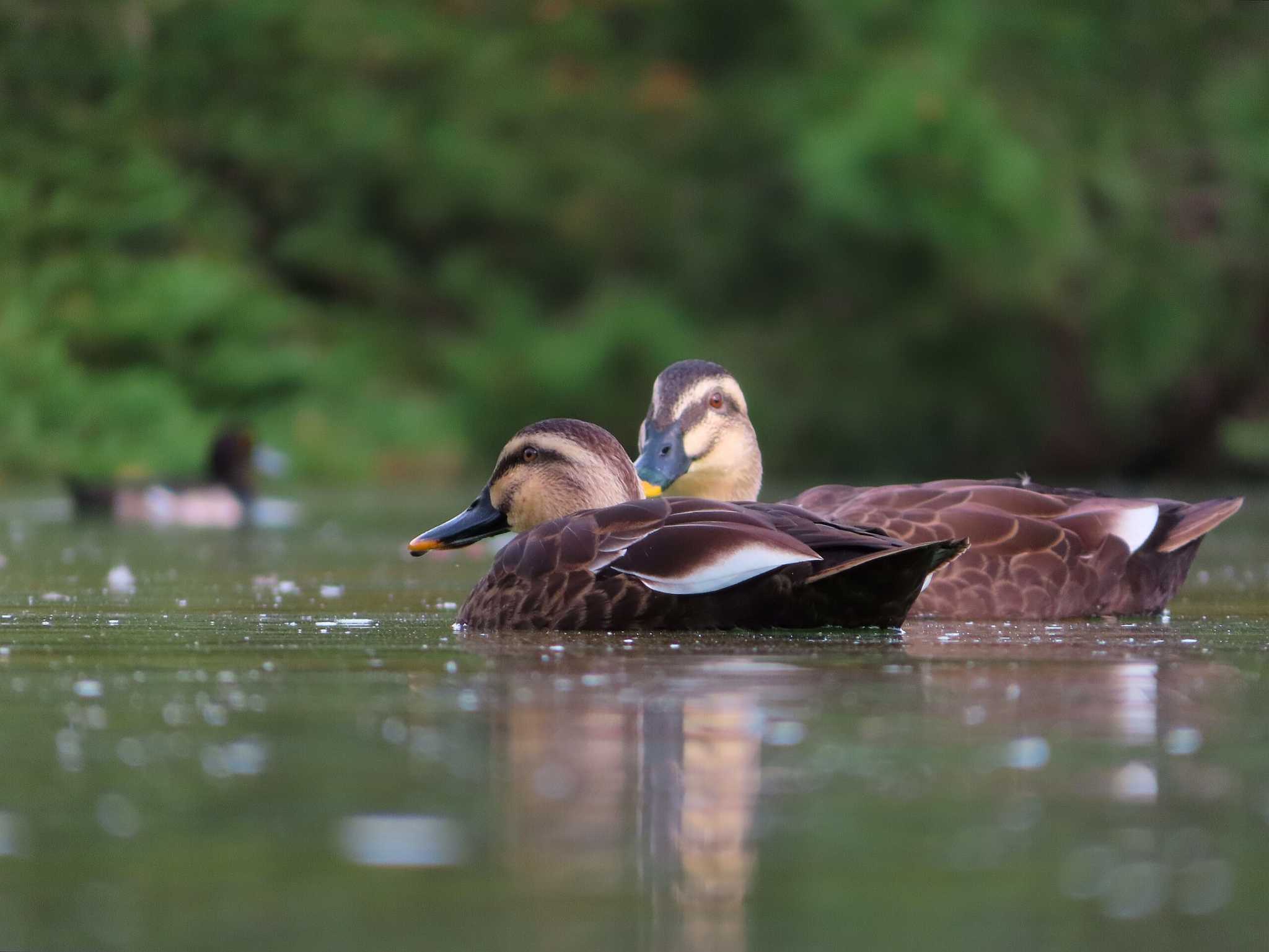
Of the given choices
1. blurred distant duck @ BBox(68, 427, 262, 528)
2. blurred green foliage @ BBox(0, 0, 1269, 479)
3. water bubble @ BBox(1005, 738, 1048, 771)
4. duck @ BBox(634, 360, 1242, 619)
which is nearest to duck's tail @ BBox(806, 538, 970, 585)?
duck @ BBox(634, 360, 1242, 619)

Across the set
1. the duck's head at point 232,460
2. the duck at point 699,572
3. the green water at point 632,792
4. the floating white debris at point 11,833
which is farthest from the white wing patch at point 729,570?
the duck's head at point 232,460

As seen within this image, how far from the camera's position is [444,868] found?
270 cm

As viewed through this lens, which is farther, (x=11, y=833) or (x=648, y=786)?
(x=648, y=786)

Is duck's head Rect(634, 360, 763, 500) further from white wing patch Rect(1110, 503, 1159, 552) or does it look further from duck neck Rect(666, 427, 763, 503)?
white wing patch Rect(1110, 503, 1159, 552)

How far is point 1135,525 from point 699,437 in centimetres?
145

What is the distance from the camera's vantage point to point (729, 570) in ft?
17.4

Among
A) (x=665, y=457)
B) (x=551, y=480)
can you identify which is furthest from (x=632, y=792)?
(x=665, y=457)

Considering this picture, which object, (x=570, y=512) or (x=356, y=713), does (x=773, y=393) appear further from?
(x=356, y=713)

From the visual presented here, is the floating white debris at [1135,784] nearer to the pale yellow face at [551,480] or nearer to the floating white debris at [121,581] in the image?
the pale yellow face at [551,480]

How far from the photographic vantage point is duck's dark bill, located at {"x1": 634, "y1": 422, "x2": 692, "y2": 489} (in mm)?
7219

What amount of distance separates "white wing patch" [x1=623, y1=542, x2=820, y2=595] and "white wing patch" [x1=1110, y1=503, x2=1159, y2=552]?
Answer: 1.67 m

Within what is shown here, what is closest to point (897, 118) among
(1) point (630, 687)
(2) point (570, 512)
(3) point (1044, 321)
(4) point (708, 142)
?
(3) point (1044, 321)

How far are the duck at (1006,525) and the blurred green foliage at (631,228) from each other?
43.0 feet

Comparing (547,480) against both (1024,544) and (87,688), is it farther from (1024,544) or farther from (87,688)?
(87,688)
